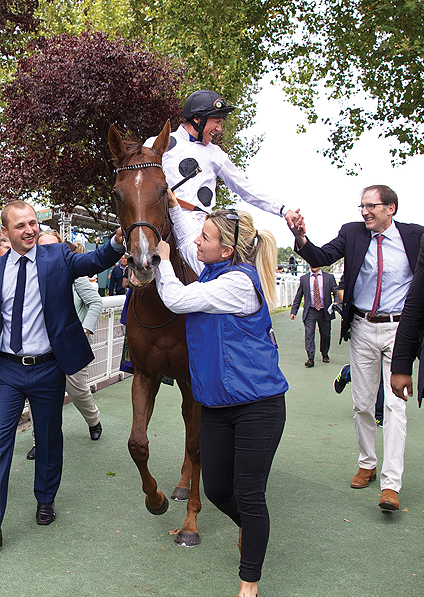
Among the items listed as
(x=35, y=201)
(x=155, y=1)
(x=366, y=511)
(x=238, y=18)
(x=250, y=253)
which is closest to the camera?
(x=250, y=253)

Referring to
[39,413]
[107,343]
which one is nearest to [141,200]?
[39,413]

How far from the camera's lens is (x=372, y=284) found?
4.24 meters

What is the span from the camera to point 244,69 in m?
14.5

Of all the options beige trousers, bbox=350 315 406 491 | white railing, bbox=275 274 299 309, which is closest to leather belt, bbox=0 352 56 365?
beige trousers, bbox=350 315 406 491

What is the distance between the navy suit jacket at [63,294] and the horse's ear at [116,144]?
63 centimetres

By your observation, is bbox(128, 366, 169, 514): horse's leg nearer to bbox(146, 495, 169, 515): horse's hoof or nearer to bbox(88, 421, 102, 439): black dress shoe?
bbox(146, 495, 169, 515): horse's hoof

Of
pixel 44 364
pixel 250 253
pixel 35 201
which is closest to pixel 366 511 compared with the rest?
pixel 250 253

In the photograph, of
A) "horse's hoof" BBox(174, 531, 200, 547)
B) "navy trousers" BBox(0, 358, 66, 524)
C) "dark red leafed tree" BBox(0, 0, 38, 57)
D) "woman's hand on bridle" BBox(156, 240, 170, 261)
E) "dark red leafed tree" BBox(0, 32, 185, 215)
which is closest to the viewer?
"woman's hand on bridle" BBox(156, 240, 170, 261)

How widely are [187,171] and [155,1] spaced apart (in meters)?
14.5

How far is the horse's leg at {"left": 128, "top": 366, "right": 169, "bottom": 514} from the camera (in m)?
3.41

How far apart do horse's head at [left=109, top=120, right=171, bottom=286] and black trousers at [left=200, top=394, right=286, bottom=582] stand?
0.80 meters

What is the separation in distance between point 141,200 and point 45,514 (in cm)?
220

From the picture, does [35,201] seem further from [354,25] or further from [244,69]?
[354,25]

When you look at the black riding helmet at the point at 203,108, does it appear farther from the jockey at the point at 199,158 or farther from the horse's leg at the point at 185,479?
the horse's leg at the point at 185,479
